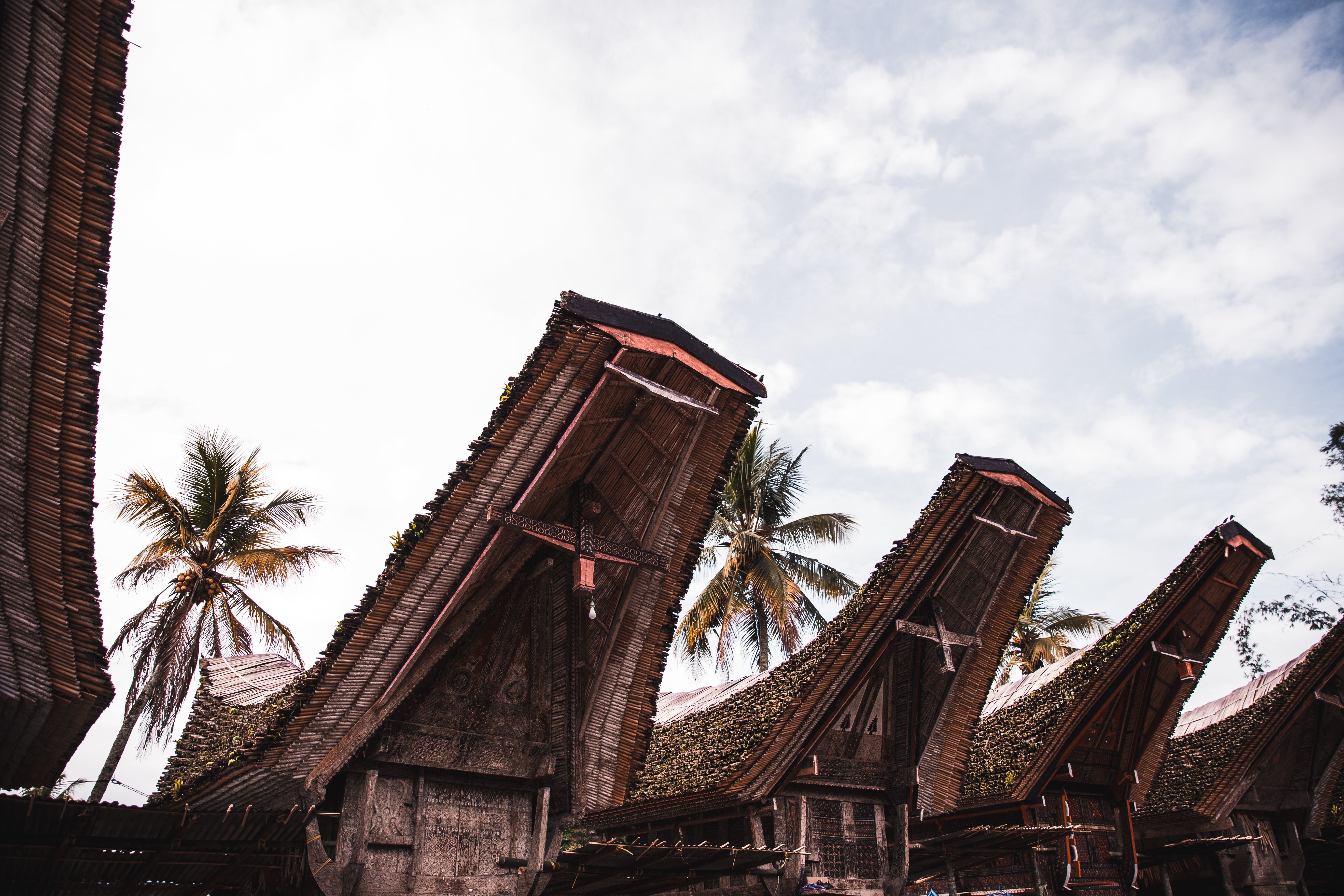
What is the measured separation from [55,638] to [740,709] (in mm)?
11119

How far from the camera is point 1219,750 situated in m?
18.3

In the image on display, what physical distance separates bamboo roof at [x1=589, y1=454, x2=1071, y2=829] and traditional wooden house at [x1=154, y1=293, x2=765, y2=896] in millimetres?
2552

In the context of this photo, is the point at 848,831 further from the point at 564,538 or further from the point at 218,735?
the point at 218,735

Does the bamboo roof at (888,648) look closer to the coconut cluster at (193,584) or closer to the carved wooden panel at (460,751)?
the carved wooden panel at (460,751)

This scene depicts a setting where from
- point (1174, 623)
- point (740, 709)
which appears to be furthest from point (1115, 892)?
point (740, 709)

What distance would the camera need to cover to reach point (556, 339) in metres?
7.90

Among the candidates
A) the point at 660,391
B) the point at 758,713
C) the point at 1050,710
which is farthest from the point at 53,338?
the point at 1050,710

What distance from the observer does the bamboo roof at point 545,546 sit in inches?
313

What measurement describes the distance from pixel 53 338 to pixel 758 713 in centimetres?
1111

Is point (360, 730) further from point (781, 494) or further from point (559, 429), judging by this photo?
Answer: point (781, 494)

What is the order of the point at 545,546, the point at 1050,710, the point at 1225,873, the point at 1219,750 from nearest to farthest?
the point at 545,546 < the point at 1050,710 < the point at 1225,873 < the point at 1219,750

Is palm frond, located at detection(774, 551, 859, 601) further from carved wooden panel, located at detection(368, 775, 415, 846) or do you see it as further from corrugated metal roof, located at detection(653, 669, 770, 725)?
carved wooden panel, located at detection(368, 775, 415, 846)

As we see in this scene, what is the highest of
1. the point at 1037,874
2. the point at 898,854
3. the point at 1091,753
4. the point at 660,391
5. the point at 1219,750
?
the point at 660,391

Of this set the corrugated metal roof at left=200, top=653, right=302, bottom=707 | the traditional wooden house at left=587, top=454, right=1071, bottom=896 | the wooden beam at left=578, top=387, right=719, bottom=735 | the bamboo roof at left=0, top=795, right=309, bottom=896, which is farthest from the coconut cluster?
the wooden beam at left=578, top=387, right=719, bottom=735
